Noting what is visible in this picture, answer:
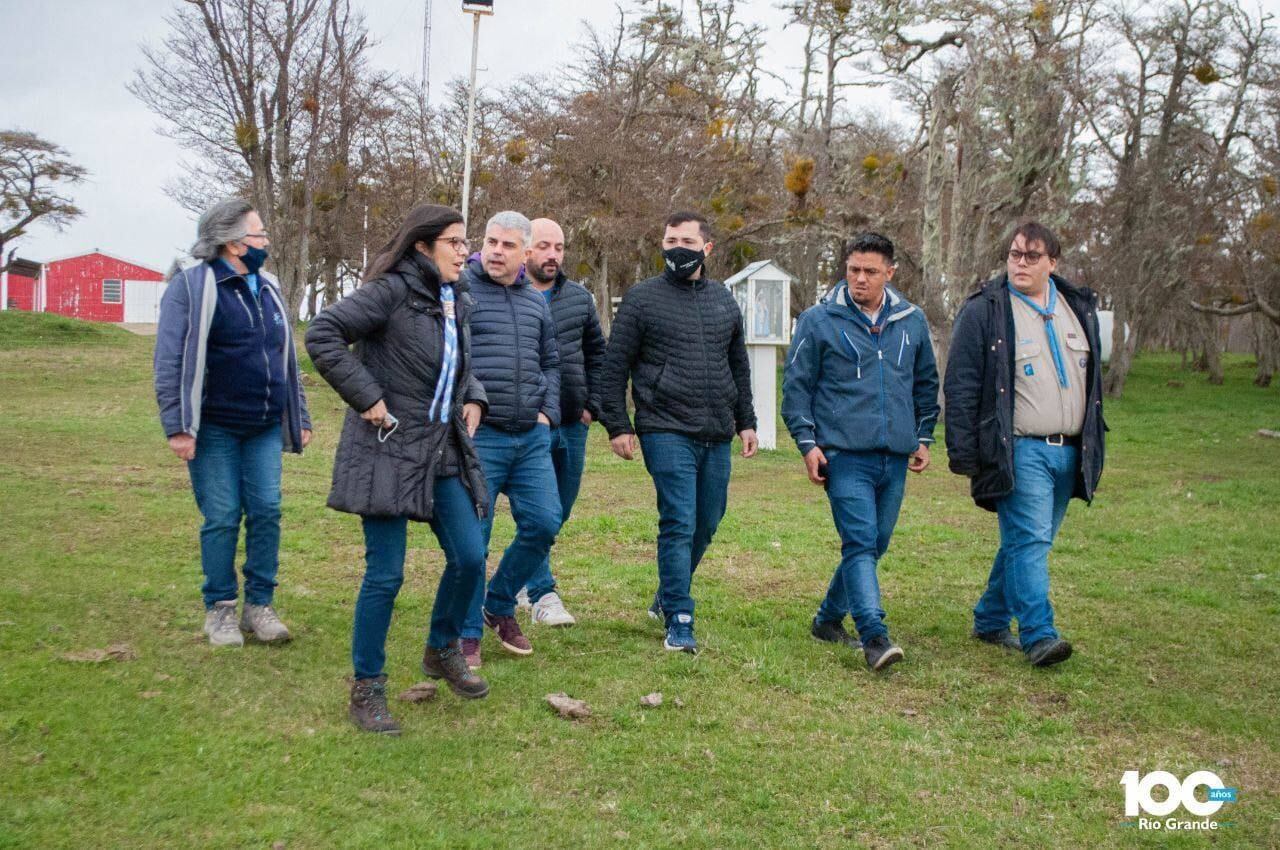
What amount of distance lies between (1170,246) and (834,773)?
31.5 m

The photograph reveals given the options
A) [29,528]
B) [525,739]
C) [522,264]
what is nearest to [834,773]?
[525,739]

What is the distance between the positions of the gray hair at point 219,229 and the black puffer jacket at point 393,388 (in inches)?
55.0

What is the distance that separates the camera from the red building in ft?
194

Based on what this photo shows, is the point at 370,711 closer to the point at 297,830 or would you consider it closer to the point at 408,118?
the point at 297,830

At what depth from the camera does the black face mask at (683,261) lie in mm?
6293

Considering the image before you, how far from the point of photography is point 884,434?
19.9 ft

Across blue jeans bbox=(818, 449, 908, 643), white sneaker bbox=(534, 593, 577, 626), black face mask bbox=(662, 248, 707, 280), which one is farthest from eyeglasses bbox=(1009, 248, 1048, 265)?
A: white sneaker bbox=(534, 593, 577, 626)

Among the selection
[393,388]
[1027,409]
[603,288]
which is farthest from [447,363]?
[603,288]

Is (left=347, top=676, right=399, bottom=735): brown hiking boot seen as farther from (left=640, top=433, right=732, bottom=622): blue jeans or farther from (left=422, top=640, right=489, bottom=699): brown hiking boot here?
(left=640, top=433, right=732, bottom=622): blue jeans

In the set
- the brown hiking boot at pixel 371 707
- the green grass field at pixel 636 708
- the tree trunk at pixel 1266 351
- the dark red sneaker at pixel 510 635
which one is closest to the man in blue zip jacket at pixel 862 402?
the green grass field at pixel 636 708

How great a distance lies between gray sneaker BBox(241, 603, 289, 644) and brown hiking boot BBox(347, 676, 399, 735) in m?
1.25

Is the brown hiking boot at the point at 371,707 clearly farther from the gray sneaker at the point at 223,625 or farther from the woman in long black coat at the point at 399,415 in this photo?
the gray sneaker at the point at 223,625

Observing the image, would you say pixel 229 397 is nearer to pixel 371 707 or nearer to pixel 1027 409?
pixel 371 707

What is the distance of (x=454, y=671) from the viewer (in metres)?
5.28
